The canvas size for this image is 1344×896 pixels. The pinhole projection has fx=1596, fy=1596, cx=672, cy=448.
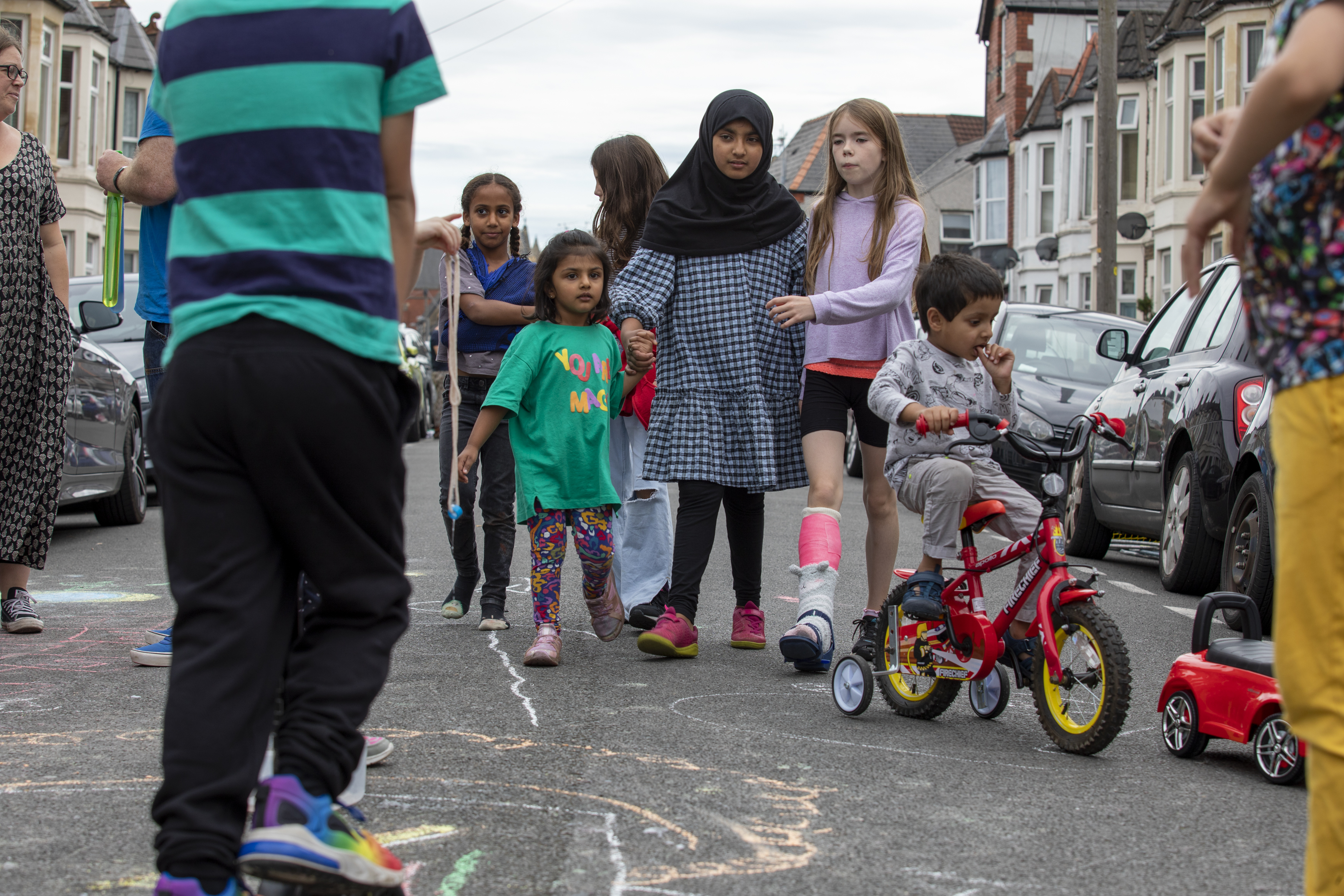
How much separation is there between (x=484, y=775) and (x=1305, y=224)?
2.37m

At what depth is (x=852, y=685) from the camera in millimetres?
4902

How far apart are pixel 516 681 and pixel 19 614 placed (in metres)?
2.28

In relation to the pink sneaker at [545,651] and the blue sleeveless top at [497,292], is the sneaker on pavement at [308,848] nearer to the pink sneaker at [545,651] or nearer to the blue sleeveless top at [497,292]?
the pink sneaker at [545,651]

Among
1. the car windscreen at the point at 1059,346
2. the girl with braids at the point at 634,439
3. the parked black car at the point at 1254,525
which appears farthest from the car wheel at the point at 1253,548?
the car windscreen at the point at 1059,346

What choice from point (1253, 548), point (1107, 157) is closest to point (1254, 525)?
point (1253, 548)

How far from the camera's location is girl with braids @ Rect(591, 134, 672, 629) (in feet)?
22.0

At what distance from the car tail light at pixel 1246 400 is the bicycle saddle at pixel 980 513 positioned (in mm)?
3156

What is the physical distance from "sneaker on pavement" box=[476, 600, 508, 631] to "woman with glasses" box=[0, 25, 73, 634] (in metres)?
1.74

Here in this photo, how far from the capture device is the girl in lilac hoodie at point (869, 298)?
5715mm

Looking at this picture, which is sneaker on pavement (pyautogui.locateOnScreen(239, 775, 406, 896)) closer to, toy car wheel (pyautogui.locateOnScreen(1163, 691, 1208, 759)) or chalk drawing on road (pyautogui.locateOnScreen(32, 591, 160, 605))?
toy car wheel (pyautogui.locateOnScreen(1163, 691, 1208, 759))

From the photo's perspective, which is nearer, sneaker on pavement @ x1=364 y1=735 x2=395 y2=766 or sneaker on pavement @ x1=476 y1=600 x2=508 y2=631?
sneaker on pavement @ x1=364 y1=735 x2=395 y2=766

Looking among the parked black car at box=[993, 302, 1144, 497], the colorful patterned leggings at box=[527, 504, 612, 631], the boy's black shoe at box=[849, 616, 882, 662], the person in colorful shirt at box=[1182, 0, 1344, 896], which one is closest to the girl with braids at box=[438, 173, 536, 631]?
the colorful patterned leggings at box=[527, 504, 612, 631]

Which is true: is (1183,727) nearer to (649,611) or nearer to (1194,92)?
(649,611)

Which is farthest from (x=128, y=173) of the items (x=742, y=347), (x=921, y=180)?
(x=921, y=180)
